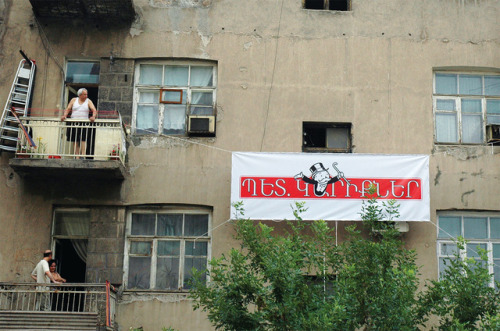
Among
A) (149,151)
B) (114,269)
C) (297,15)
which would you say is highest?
(297,15)

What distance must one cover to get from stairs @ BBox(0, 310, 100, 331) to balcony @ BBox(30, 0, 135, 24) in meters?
6.94

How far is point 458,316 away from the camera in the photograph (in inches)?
483

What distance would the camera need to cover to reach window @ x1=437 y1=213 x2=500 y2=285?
16.9 meters

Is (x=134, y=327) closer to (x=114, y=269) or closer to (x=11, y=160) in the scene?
(x=114, y=269)

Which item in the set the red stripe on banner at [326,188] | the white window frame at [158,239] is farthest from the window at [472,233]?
the white window frame at [158,239]

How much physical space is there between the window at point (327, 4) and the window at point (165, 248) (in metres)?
5.77

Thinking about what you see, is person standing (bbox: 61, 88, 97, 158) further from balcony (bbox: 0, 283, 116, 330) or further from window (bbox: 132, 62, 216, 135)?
balcony (bbox: 0, 283, 116, 330)

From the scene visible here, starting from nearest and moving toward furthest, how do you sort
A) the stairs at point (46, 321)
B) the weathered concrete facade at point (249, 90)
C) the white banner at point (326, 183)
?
the stairs at point (46, 321) → the white banner at point (326, 183) → the weathered concrete facade at point (249, 90)

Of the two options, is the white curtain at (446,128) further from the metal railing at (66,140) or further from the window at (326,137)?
the metal railing at (66,140)

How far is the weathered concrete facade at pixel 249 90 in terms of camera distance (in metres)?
16.7

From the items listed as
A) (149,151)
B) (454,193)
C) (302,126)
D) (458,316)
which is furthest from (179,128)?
(458,316)

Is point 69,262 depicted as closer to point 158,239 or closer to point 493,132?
point 158,239

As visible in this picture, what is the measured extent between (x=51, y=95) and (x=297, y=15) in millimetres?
6015

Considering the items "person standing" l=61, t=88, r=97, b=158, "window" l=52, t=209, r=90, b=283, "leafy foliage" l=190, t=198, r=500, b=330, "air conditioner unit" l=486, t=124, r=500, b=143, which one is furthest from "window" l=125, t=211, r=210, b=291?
"air conditioner unit" l=486, t=124, r=500, b=143
